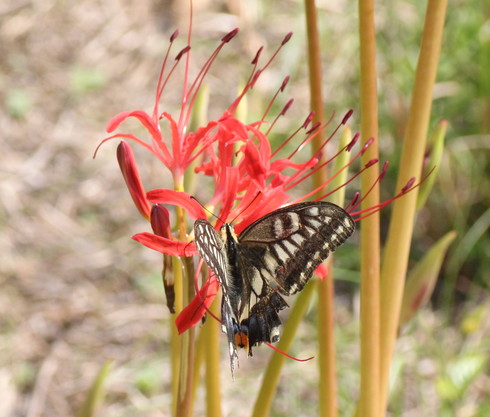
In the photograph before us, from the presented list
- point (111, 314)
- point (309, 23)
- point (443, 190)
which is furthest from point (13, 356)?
point (309, 23)

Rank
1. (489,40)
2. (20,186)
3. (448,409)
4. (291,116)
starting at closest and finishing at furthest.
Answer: (448,409)
(489,40)
(20,186)
(291,116)

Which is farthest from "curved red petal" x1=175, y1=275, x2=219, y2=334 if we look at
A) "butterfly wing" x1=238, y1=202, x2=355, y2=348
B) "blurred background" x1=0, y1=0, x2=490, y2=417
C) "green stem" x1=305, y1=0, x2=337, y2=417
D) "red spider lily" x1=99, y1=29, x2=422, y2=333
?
"blurred background" x1=0, y1=0, x2=490, y2=417

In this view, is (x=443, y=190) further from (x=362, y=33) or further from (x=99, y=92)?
(x=362, y=33)

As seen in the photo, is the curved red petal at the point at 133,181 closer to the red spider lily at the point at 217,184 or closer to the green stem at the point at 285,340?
the red spider lily at the point at 217,184

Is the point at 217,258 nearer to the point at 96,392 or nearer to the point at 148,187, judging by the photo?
the point at 96,392

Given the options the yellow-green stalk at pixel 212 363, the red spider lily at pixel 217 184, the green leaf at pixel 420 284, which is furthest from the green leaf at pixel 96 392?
the green leaf at pixel 420 284

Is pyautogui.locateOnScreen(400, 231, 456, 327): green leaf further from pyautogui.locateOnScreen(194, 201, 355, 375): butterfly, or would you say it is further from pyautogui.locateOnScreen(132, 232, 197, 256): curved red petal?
pyautogui.locateOnScreen(132, 232, 197, 256): curved red petal
